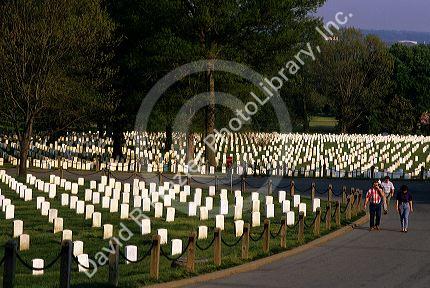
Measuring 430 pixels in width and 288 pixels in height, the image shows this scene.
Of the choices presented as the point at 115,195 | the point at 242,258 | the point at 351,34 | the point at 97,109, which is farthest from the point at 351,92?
the point at 242,258

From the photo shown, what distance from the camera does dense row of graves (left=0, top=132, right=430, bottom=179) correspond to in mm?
50562

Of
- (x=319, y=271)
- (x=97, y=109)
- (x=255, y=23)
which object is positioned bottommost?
(x=319, y=271)

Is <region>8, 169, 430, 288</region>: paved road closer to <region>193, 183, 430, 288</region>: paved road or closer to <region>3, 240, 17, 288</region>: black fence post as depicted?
<region>193, 183, 430, 288</region>: paved road

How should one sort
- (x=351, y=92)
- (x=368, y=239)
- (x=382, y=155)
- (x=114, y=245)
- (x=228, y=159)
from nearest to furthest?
(x=114, y=245)
(x=368, y=239)
(x=228, y=159)
(x=382, y=155)
(x=351, y=92)

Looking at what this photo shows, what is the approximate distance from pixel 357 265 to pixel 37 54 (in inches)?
1092

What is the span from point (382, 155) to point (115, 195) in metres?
37.1

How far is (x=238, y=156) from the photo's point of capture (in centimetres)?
5747

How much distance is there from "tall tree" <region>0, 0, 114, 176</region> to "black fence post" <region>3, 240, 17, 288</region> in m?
29.2

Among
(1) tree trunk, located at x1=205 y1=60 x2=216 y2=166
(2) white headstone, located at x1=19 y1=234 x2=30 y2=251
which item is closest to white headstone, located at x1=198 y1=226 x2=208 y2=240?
(2) white headstone, located at x1=19 y1=234 x2=30 y2=251

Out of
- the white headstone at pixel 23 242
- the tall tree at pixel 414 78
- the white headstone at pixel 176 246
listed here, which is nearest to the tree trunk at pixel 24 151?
the white headstone at pixel 23 242

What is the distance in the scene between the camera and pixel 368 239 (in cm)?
2497

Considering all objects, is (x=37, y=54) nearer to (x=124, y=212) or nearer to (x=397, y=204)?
(x=124, y=212)

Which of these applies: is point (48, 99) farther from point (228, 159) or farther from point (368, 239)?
point (368, 239)

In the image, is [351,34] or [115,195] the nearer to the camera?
[115,195]
